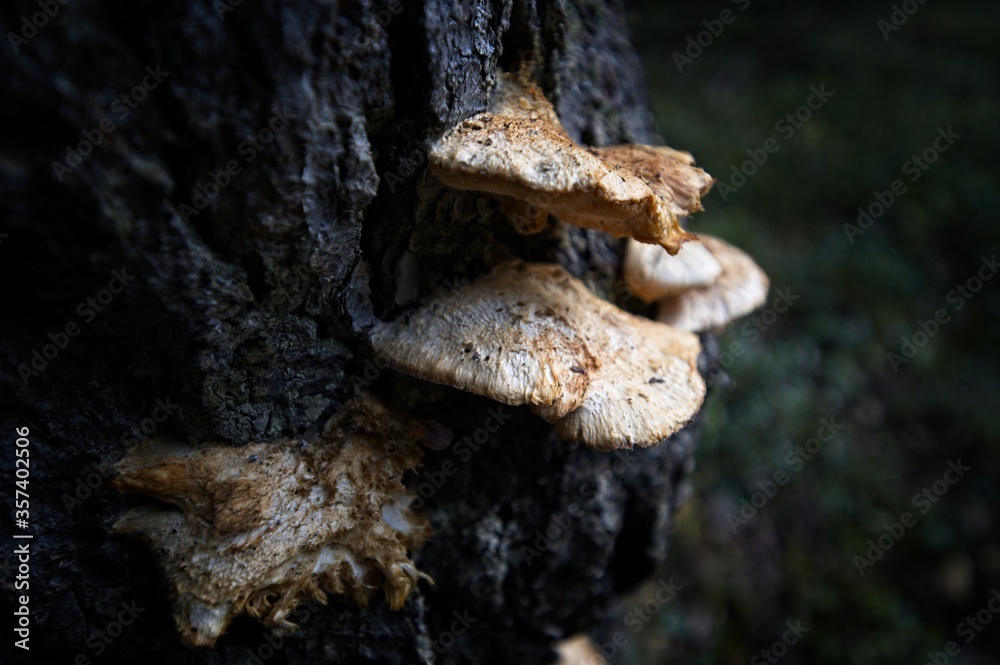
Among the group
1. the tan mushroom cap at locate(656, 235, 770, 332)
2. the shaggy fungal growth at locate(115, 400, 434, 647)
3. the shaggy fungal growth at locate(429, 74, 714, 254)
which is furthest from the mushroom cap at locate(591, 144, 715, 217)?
the shaggy fungal growth at locate(115, 400, 434, 647)

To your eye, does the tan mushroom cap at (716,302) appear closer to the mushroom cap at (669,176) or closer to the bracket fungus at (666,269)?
the bracket fungus at (666,269)

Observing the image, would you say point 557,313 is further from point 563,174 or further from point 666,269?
point 666,269

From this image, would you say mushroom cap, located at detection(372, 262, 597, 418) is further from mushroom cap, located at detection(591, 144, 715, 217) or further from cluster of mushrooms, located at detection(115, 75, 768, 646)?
mushroom cap, located at detection(591, 144, 715, 217)

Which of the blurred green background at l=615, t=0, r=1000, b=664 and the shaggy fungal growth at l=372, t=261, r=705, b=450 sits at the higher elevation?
the shaggy fungal growth at l=372, t=261, r=705, b=450

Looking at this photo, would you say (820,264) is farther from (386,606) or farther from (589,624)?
(386,606)

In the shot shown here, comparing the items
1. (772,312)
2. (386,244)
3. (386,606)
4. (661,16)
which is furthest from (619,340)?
(661,16)

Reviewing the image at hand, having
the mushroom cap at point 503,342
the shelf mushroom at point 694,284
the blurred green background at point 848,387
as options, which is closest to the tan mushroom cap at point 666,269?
the shelf mushroom at point 694,284

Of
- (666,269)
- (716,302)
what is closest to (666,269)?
(666,269)
